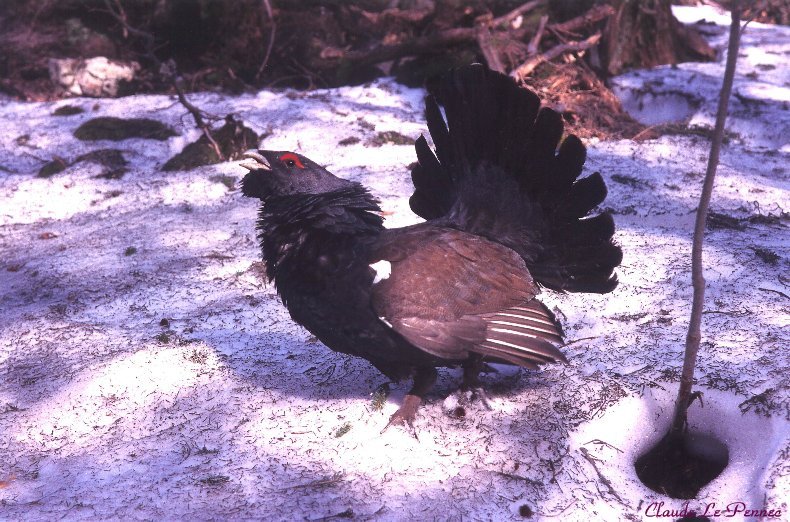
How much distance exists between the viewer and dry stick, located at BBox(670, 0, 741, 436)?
8.75 feet

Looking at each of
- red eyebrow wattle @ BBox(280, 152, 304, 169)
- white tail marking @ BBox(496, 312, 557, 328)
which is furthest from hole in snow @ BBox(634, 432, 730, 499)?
red eyebrow wattle @ BBox(280, 152, 304, 169)

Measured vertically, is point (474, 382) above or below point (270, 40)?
below

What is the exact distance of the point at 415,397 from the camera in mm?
3598

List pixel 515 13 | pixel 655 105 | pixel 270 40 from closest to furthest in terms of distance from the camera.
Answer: pixel 515 13, pixel 655 105, pixel 270 40

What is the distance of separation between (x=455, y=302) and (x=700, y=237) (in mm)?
1168

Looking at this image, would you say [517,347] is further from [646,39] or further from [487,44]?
[646,39]

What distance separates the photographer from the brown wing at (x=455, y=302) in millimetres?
3264

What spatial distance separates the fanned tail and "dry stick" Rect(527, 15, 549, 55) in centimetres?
495

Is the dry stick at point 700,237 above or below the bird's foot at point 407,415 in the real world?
above

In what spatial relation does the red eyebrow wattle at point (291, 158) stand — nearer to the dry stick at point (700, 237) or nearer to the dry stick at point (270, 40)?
the dry stick at point (700, 237)

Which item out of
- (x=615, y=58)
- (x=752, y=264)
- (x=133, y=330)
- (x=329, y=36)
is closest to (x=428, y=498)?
(x=133, y=330)

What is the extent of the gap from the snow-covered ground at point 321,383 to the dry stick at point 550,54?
197 cm

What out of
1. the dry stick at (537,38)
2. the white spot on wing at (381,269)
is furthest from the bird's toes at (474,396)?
the dry stick at (537,38)

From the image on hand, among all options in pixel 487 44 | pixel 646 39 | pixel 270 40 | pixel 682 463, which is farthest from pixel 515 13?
pixel 682 463
